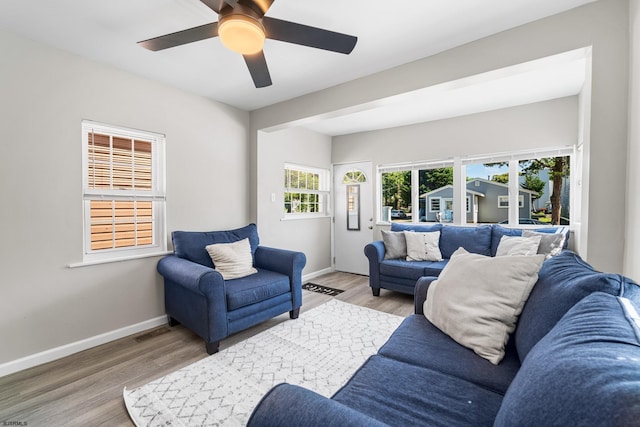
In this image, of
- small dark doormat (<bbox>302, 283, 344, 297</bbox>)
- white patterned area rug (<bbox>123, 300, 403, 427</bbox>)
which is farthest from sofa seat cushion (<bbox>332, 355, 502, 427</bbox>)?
small dark doormat (<bbox>302, 283, 344, 297</bbox>)

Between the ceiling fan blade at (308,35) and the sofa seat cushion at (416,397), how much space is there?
1.75m

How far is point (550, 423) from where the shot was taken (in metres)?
0.53

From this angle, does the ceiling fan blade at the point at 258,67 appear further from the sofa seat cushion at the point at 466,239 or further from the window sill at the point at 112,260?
the sofa seat cushion at the point at 466,239

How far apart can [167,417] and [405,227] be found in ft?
11.5

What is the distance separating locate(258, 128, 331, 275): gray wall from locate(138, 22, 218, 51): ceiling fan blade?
203 cm

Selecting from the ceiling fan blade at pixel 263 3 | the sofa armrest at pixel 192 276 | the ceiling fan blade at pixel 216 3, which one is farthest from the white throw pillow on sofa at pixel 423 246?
the ceiling fan blade at pixel 216 3

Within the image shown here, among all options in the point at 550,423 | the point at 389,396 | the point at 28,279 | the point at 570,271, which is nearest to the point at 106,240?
the point at 28,279

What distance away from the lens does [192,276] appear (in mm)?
2301

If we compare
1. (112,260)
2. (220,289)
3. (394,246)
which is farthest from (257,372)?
(394,246)

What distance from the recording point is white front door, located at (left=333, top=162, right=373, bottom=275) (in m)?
4.88

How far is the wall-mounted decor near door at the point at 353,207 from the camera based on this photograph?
498cm

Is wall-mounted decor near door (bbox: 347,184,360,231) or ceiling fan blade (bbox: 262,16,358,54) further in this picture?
wall-mounted decor near door (bbox: 347,184,360,231)

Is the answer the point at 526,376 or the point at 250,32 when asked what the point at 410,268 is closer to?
the point at 526,376

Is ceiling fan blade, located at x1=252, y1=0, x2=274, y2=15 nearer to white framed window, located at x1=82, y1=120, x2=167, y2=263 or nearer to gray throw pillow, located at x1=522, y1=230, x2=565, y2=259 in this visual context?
white framed window, located at x1=82, y1=120, x2=167, y2=263
